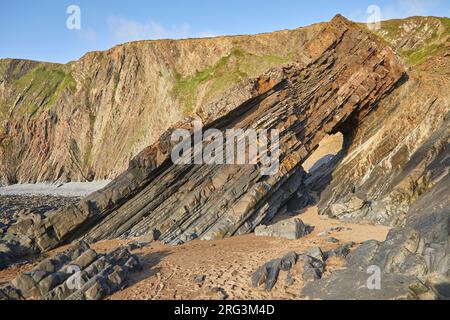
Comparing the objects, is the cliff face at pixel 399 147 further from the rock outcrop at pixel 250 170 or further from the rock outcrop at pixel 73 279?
the rock outcrop at pixel 73 279

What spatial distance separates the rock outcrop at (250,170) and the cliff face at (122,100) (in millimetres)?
30485

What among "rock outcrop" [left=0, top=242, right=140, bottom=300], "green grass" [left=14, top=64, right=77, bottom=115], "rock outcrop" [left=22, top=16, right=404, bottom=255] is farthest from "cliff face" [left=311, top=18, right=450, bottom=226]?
"green grass" [left=14, top=64, right=77, bottom=115]

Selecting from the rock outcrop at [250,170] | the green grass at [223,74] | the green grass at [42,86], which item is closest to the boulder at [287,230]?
the rock outcrop at [250,170]

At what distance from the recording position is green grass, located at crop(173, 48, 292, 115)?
55.9 m

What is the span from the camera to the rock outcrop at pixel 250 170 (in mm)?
19781

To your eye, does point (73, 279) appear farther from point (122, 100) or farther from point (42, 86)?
point (42, 86)

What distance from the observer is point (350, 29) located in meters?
25.1

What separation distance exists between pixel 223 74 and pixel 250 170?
38726 mm

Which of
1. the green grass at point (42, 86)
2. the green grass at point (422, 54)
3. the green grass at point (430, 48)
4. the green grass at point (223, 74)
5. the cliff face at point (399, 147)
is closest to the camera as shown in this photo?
the cliff face at point (399, 147)

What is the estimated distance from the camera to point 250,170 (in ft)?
70.8

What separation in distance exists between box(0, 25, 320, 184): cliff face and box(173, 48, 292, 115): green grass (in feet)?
0.49

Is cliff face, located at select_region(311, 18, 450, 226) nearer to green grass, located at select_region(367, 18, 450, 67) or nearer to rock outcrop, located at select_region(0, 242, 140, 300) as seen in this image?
green grass, located at select_region(367, 18, 450, 67)

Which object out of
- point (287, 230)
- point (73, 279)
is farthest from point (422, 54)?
point (73, 279)
